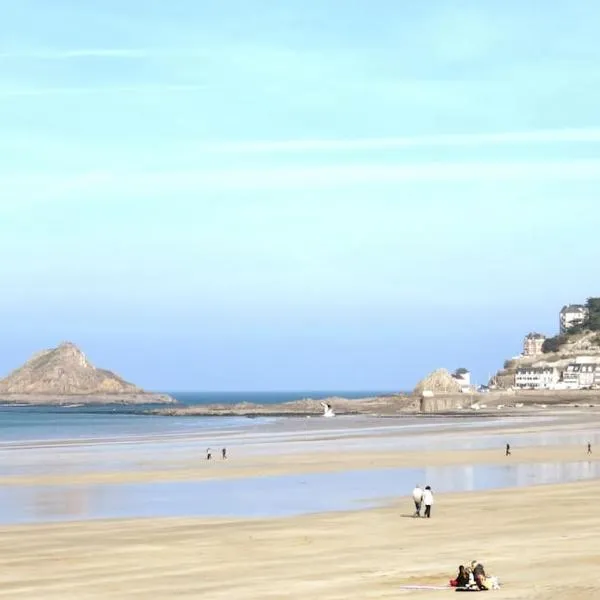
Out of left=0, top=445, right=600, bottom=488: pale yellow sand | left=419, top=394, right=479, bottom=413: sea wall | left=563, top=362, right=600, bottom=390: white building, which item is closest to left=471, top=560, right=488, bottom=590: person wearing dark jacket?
left=0, top=445, right=600, bottom=488: pale yellow sand

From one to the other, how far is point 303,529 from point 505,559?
6872mm

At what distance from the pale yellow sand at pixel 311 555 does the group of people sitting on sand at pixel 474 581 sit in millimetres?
238

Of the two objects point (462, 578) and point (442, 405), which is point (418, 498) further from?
point (442, 405)

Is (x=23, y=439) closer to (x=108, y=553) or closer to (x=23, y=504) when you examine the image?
(x=23, y=504)

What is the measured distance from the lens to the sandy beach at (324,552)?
1964 cm

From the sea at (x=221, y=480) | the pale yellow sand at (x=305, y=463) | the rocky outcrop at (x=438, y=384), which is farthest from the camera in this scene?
the rocky outcrop at (x=438, y=384)

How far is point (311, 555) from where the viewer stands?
2359cm

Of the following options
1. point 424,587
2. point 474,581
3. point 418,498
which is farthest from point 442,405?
point 474,581

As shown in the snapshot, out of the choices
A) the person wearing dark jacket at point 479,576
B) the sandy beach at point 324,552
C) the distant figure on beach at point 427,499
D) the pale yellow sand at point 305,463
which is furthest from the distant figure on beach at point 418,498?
the pale yellow sand at point 305,463

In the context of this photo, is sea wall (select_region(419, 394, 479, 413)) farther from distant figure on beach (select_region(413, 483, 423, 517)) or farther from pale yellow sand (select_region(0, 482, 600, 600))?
pale yellow sand (select_region(0, 482, 600, 600))

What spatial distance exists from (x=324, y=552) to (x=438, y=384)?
16186 cm

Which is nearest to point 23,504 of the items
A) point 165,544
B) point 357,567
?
point 165,544

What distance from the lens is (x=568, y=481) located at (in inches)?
1622

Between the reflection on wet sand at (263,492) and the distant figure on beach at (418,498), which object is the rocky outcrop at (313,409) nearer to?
the reflection on wet sand at (263,492)
